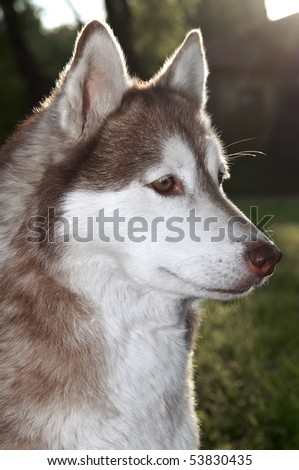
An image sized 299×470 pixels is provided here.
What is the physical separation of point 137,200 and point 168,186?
0.17 meters

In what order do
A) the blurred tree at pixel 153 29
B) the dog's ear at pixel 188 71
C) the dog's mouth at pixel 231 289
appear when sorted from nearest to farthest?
the dog's mouth at pixel 231 289, the dog's ear at pixel 188 71, the blurred tree at pixel 153 29

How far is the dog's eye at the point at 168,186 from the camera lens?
3.03 metres

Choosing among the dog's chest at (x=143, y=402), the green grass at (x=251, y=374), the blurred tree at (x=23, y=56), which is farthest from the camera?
the blurred tree at (x=23, y=56)

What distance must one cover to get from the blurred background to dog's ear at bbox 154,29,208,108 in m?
0.42

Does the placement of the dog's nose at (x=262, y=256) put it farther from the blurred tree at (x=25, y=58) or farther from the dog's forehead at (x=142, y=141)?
the blurred tree at (x=25, y=58)

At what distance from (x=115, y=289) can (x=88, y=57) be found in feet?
3.53

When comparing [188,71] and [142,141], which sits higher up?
[188,71]

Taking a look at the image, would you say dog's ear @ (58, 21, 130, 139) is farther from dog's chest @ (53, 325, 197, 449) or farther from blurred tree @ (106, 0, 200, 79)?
blurred tree @ (106, 0, 200, 79)

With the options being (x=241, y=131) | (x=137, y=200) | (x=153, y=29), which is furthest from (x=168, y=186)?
(x=241, y=131)

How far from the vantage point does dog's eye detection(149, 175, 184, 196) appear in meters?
3.03

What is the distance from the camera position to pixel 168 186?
3045 millimetres

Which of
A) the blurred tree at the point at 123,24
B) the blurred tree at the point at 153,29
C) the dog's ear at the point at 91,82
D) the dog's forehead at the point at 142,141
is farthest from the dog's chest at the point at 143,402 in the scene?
the blurred tree at the point at 153,29

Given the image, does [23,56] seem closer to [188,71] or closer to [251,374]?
[251,374]

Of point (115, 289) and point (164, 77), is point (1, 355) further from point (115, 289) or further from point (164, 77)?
point (164, 77)
